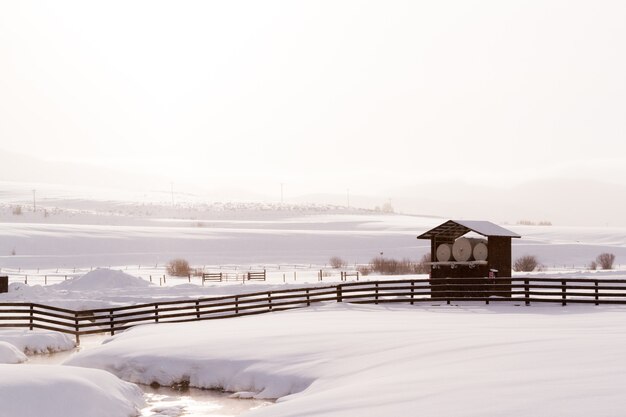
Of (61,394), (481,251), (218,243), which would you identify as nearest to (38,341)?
(61,394)

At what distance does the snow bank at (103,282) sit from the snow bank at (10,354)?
2377 cm

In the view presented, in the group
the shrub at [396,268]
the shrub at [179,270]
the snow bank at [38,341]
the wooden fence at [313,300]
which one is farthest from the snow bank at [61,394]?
the shrub at [396,268]

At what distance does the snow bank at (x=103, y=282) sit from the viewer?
2004 inches

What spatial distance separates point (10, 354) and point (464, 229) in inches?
806

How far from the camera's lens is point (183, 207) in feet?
587

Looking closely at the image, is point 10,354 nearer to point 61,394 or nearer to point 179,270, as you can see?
point 61,394

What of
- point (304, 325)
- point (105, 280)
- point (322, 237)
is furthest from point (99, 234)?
point (304, 325)

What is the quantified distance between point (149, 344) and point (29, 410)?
8373mm

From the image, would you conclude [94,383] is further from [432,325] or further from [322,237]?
[322,237]

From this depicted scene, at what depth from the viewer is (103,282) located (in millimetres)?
51562

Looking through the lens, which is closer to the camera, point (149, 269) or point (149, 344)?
point (149, 344)

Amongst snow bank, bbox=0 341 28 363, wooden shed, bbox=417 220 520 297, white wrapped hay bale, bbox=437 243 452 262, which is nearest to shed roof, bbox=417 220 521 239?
wooden shed, bbox=417 220 520 297

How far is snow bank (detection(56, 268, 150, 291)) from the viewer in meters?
50.9

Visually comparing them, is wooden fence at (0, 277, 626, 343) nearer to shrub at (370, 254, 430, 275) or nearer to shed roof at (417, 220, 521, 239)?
shed roof at (417, 220, 521, 239)
